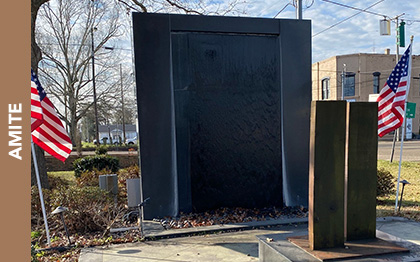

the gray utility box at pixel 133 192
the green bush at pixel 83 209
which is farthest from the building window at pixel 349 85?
the green bush at pixel 83 209

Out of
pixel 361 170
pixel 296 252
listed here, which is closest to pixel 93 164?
pixel 296 252

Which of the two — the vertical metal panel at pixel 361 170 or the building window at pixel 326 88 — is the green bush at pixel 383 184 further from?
the building window at pixel 326 88

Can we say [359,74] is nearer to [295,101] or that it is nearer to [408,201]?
[408,201]

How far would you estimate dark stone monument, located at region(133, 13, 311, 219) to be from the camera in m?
6.12

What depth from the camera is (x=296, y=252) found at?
3.13 metres

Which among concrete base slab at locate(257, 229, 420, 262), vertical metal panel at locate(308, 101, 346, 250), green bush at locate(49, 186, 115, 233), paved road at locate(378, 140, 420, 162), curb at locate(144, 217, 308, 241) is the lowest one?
paved road at locate(378, 140, 420, 162)

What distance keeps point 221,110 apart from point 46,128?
3191 mm

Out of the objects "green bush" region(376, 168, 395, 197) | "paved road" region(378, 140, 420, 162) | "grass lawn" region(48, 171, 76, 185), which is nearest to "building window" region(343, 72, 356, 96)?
"paved road" region(378, 140, 420, 162)

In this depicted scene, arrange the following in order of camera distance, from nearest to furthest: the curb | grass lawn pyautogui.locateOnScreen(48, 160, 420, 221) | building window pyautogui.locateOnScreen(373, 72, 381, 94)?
the curb, grass lawn pyautogui.locateOnScreen(48, 160, 420, 221), building window pyautogui.locateOnScreen(373, 72, 381, 94)

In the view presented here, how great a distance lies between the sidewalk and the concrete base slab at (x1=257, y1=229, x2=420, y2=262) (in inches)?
33.3

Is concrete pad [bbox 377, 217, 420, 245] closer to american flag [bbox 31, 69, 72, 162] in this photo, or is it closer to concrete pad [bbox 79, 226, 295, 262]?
concrete pad [bbox 79, 226, 295, 262]

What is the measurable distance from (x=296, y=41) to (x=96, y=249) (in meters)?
5.41

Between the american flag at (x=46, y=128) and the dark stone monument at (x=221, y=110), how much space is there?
54.0 inches
